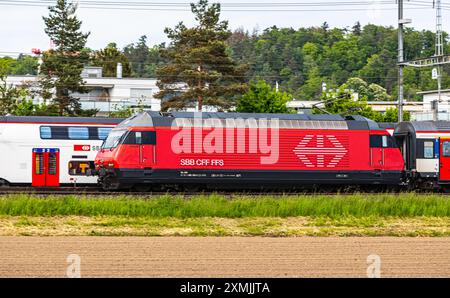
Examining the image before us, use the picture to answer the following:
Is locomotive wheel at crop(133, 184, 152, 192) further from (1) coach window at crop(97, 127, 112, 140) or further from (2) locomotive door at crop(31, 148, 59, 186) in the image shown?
(2) locomotive door at crop(31, 148, 59, 186)

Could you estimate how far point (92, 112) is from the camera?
72.8 meters

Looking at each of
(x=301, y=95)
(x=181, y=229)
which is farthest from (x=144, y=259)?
(x=301, y=95)

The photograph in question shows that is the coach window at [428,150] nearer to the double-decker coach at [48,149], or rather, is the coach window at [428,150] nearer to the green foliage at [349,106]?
the double-decker coach at [48,149]

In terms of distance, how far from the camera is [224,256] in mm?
18016

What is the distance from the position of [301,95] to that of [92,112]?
95.6 metres

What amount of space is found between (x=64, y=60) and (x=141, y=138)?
40.1 meters

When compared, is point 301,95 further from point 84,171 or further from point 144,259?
point 144,259

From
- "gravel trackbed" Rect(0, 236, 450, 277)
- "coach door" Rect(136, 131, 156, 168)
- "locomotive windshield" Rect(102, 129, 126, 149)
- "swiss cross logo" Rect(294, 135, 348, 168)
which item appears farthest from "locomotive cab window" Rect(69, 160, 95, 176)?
"gravel trackbed" Rect(0, 236, 450, 277)

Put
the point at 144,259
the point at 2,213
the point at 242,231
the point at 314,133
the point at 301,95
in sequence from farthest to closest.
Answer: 1. the point at 301,95
2. the point at 314,133
3. the point at 2,213
4. the point at 242,231
5. the point at 144,259

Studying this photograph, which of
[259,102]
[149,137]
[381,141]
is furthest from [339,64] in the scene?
[149,137]

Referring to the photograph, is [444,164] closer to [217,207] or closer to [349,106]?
[217,207]

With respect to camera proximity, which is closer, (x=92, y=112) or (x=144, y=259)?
(x=144, y=259)

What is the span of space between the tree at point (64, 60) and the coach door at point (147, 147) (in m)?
38.1

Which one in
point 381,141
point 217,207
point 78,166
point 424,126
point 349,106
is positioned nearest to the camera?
point 217,207
